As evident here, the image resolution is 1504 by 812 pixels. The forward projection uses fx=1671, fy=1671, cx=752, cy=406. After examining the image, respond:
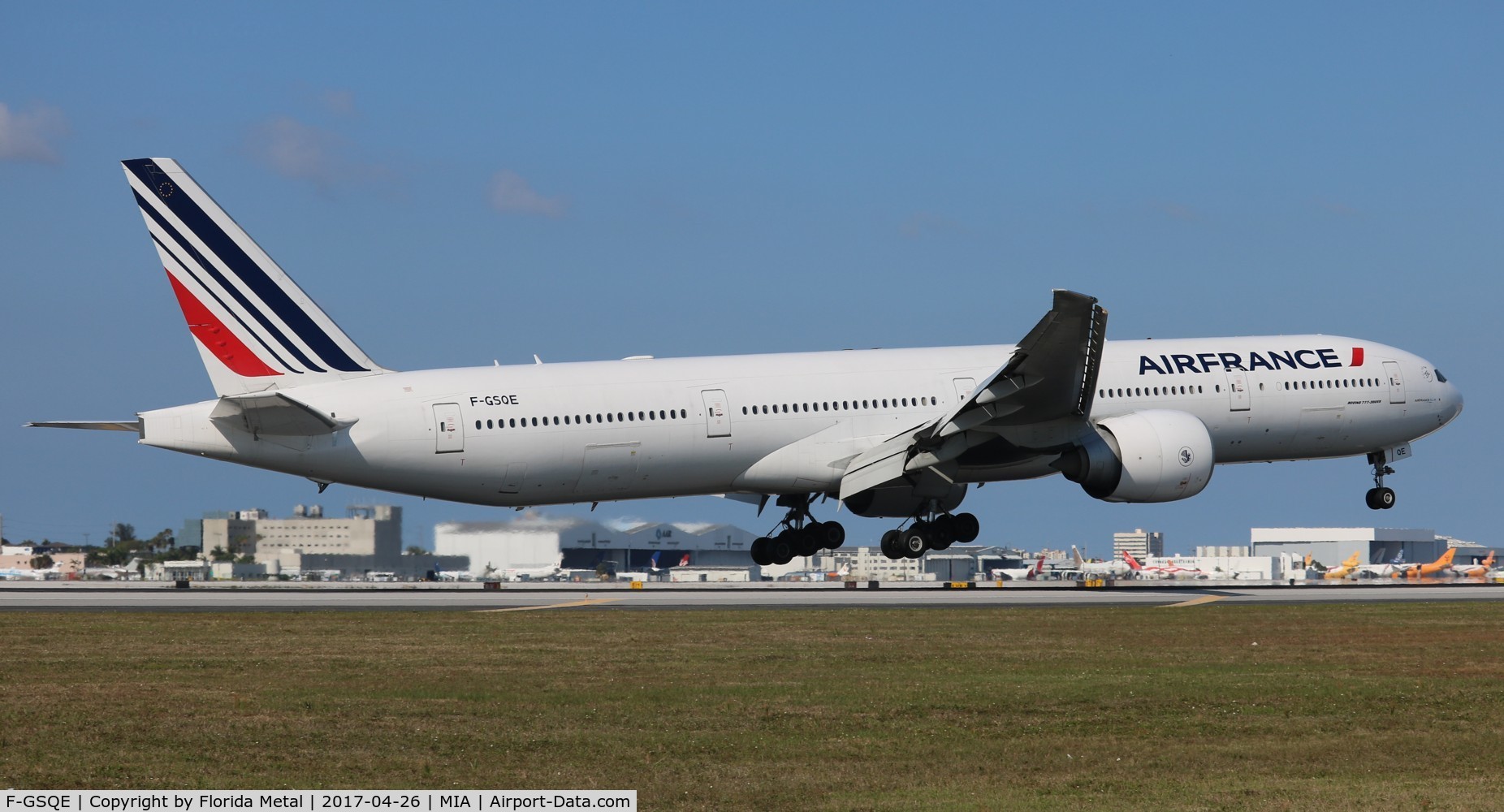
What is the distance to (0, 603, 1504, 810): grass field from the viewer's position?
53.8ft

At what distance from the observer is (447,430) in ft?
131

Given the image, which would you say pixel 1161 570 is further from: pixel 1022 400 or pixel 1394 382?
pixel 1022 400

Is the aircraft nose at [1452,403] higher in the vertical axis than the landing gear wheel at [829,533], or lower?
higher

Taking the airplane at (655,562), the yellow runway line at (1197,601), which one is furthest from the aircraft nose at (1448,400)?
the airplane at (655,562)

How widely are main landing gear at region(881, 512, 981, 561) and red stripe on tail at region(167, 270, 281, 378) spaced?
16.6 m

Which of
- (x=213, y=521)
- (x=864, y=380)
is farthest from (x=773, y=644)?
(x=213, y=521)

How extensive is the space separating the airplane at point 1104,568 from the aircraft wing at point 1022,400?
65506 mm

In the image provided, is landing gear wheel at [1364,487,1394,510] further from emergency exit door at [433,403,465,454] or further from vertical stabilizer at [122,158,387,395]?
vertical stabilizer at [122,158,387,395]

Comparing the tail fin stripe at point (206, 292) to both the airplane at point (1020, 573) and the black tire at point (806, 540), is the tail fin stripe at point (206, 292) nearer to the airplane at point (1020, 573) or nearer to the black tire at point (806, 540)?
the black tire at point (806, 540)

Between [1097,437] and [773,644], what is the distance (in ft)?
50.8

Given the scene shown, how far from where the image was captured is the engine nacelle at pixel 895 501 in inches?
1772

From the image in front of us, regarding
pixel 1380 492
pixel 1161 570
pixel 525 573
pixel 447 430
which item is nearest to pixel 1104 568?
pixel 1161 570

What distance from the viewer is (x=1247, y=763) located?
1764 cm

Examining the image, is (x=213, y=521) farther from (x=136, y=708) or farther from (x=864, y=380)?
(x=136, y=708)
